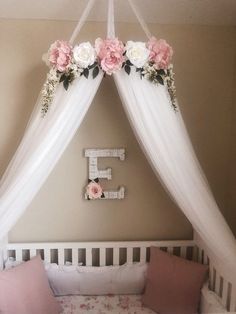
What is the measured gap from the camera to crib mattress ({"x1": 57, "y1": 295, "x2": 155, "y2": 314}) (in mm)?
2564

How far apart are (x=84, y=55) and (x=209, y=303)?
1.91m

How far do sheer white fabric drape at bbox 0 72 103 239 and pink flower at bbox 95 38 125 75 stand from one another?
0.10 meters

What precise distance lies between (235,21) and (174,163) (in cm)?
137

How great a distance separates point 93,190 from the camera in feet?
8.94

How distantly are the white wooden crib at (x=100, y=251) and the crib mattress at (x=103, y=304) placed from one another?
276 mm

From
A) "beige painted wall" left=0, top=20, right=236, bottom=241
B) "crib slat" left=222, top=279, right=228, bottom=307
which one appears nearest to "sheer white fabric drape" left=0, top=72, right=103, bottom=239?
"beige painted wall" left=0, top=20, right=236, bottom=241

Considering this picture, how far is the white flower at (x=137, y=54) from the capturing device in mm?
1947

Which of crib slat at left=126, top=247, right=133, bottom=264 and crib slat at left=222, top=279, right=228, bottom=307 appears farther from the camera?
crib slat at left=126, top=247, right=133, bottom=264

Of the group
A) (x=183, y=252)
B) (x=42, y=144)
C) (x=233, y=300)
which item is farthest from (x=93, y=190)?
(x=233, y=300)

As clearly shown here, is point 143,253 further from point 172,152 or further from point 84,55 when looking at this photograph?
point 84,55

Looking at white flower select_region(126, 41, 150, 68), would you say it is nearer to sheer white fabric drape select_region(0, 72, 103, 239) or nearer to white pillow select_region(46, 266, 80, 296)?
sheer white fabric drape select_region(0, 72, 103, 239)

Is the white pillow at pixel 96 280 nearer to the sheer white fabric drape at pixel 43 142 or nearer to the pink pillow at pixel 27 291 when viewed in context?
the pink pillow at pixel 27 291

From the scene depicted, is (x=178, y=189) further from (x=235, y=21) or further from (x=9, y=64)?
(x=9, y=64)

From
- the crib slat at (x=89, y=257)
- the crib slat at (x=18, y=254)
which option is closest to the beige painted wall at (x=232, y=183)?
the crib slat at (x=89, y=257)
